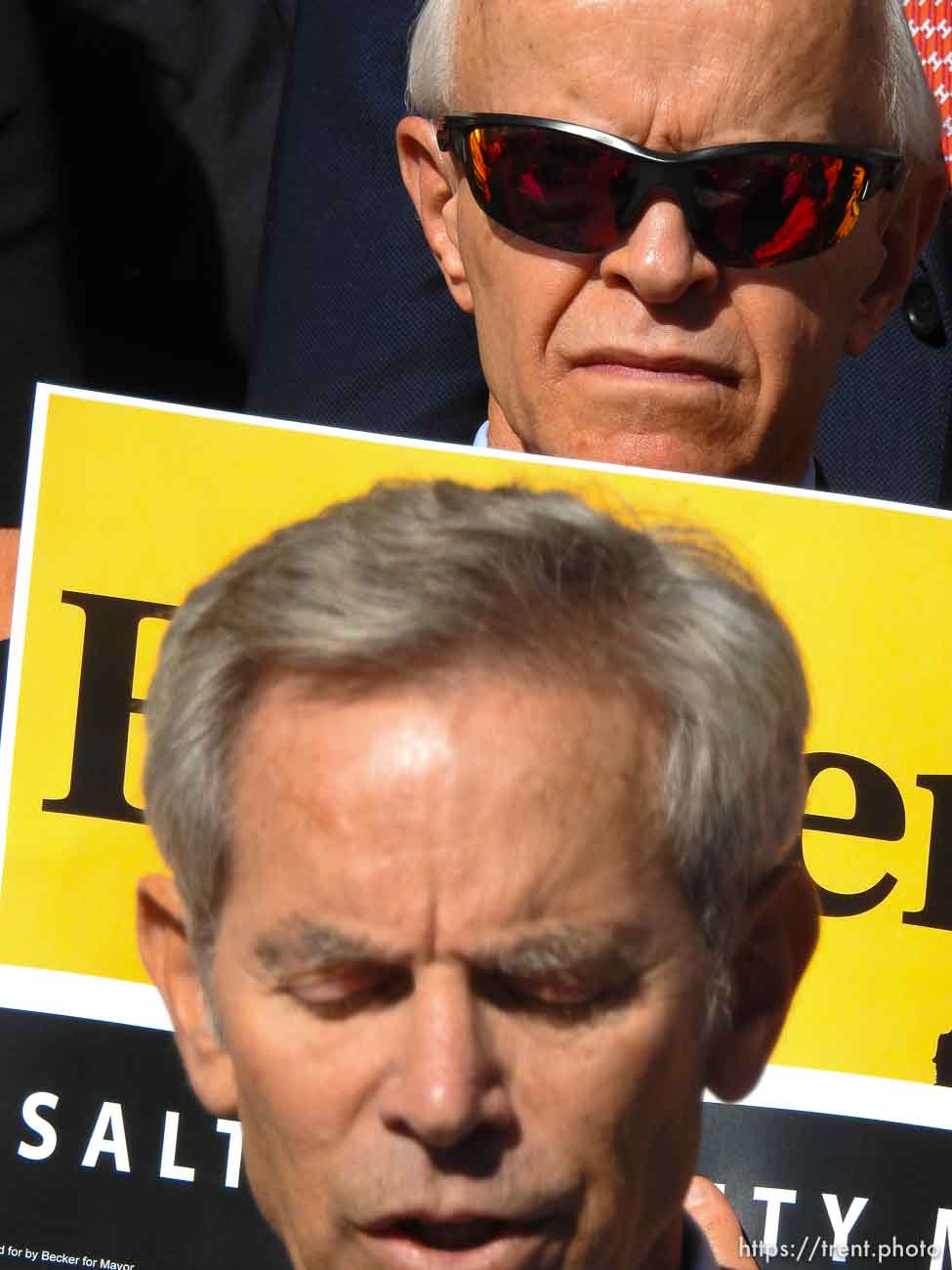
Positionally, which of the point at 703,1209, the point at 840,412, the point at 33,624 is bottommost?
the point at 703,1209

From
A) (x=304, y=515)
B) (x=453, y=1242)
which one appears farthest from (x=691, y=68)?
(x=453, y=1242)

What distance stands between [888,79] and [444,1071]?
151 centimetres

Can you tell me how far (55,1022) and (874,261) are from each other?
1.39 metres

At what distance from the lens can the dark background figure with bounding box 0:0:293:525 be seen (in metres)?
3.87

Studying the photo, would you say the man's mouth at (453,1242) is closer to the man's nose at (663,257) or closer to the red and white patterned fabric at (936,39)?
the man's nose at (663,257)

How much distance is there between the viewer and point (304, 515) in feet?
7.34

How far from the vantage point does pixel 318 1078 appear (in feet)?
6.02

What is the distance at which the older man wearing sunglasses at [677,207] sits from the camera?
8.20 ft

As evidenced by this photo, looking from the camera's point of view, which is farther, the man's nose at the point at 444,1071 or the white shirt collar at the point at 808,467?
the white shirt collar at the point at 808,467

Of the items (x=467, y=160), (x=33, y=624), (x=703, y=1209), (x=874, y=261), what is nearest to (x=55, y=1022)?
(x=33, y=624)

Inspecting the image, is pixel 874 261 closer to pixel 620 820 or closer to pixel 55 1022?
pixel 620 820

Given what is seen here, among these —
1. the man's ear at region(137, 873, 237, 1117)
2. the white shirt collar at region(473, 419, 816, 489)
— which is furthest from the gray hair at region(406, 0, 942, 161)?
the man's ear at region(137, 873, 237, 1117)

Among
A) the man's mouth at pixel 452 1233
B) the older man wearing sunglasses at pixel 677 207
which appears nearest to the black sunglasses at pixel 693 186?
the older man wearing sunglasses at pixel 677 207

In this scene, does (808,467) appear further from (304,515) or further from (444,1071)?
(444,1071)
